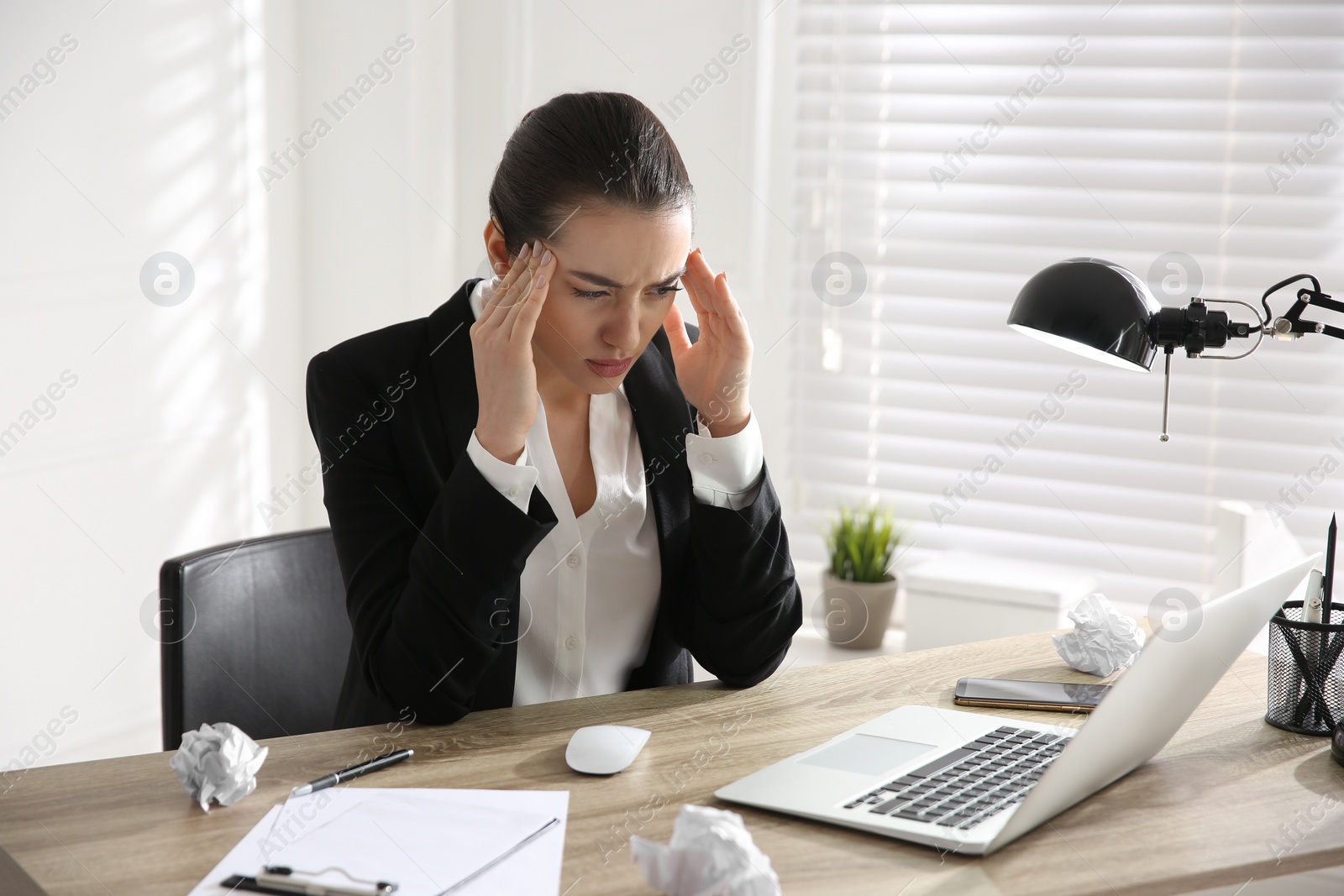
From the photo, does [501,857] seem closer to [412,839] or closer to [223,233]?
[412,839]

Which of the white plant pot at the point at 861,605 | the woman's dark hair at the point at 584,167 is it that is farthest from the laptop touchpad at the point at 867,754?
the white plant pot at the point at 861,605

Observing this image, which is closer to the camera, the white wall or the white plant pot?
the white wall

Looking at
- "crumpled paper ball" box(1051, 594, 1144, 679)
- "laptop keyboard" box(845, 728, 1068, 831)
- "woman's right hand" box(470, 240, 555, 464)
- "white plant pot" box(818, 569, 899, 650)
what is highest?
"woman's right hand" box(470, 240, 555, 464)

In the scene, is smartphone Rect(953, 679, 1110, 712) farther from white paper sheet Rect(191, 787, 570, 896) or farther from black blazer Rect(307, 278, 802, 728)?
white paper sheet Rect(191, 787, 570, 896)

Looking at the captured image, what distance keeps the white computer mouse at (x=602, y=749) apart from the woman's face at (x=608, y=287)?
481mm

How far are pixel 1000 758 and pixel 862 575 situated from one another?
167 centimetres

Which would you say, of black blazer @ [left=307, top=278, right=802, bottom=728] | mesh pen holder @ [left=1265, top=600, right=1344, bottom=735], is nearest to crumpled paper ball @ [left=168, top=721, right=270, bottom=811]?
black blazer @ [left=307, top=278, right=802, bottom=728]

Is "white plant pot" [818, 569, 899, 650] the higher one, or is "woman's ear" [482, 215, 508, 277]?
"woman's ear" [482, 215, 508, 277]

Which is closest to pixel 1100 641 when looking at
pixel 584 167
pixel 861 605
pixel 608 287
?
pixel 608 287

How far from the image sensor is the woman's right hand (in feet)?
4.41

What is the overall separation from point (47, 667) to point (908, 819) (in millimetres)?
2108

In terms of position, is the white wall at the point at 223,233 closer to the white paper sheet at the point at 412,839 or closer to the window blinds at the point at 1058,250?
the window blinds at the point at 1058,250

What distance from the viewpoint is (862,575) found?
2.82 m

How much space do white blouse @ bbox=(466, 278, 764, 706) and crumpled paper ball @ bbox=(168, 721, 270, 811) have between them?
0.46m
